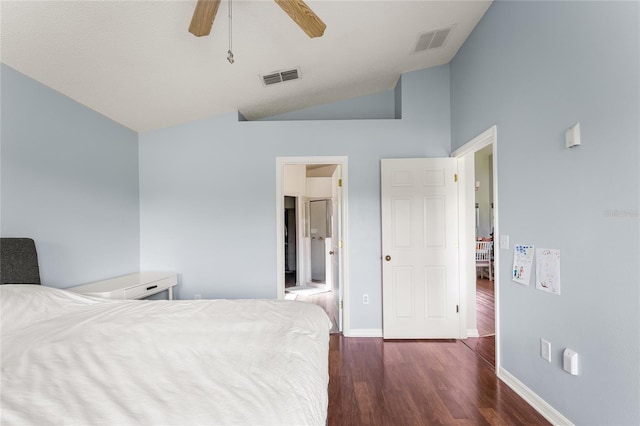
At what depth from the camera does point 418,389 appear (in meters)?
2.14

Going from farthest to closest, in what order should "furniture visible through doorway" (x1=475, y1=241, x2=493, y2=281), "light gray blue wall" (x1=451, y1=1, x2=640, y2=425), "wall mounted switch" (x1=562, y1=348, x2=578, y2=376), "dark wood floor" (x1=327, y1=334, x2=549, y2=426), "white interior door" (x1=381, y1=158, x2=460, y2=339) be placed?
"furniture visible through doorway" (x1=475, y1=241, x2=493, y2=281)
"white interior door" (x1=381, y1=158, x2=460, y2=339)
"dark wood floor" (x1=327, y1=334, x2=549, y2=426)
"wall mounted switch" (x1=562, y1=348, x2=578, y2=376)
"light gray blue wall" (x1=451, y1=1, x2=640, y2=425)

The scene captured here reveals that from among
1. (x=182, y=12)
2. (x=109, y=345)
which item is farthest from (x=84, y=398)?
(x=182, y=12)

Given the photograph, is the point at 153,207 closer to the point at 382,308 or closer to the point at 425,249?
the point at 382,308

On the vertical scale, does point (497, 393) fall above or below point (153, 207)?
below

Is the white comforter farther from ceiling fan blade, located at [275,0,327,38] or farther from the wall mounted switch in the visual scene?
ceiling fan blade, located at [275,0,327,38]

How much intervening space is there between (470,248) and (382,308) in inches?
48.0

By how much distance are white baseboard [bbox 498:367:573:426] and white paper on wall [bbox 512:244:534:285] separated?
77cm

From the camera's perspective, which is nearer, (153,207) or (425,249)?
(425,249)

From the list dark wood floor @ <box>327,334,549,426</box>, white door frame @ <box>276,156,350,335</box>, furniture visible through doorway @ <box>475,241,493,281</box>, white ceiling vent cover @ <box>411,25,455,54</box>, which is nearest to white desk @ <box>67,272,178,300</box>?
white door frame @ <box>276,156,350,335</box>

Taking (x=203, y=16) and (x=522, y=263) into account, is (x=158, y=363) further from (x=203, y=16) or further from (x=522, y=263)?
(x=522, y=263)

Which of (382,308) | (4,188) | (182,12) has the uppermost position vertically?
(182,12)

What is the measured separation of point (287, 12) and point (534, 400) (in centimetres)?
299

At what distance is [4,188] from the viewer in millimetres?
1949

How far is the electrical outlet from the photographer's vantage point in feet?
5.98
